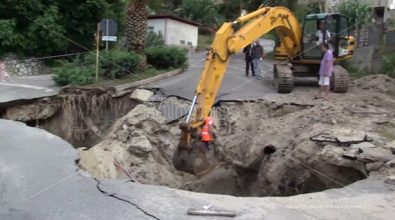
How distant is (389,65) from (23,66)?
1550cm

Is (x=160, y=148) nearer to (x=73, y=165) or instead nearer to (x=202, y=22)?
(x=73, y=165)

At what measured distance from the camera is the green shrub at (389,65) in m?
21.0

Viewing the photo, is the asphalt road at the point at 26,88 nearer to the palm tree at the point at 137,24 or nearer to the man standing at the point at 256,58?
the palm tree at the point at 137,24

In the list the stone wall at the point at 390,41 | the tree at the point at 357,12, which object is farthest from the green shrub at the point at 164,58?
the tree at the point at 357,12

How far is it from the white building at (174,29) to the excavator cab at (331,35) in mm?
18700

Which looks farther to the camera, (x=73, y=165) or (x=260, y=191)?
(x=260, y=191)

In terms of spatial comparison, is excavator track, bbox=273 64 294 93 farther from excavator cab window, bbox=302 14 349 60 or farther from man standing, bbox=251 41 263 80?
man standing, bbox=251 41 263 80

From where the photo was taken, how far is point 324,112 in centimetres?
1370

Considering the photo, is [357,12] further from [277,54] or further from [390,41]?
[277,54]

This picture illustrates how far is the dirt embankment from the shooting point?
1050 centimetres

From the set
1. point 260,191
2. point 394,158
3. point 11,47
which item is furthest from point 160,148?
point 11,47

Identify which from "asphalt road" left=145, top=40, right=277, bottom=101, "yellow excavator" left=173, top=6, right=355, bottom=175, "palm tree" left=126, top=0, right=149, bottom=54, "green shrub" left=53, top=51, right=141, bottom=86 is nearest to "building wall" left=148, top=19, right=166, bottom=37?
"palm tree" left=126, top=0, right=149, bottom=54

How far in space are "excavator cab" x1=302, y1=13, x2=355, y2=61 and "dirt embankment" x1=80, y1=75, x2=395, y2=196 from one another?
183 centimetres

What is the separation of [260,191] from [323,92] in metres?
5.36
